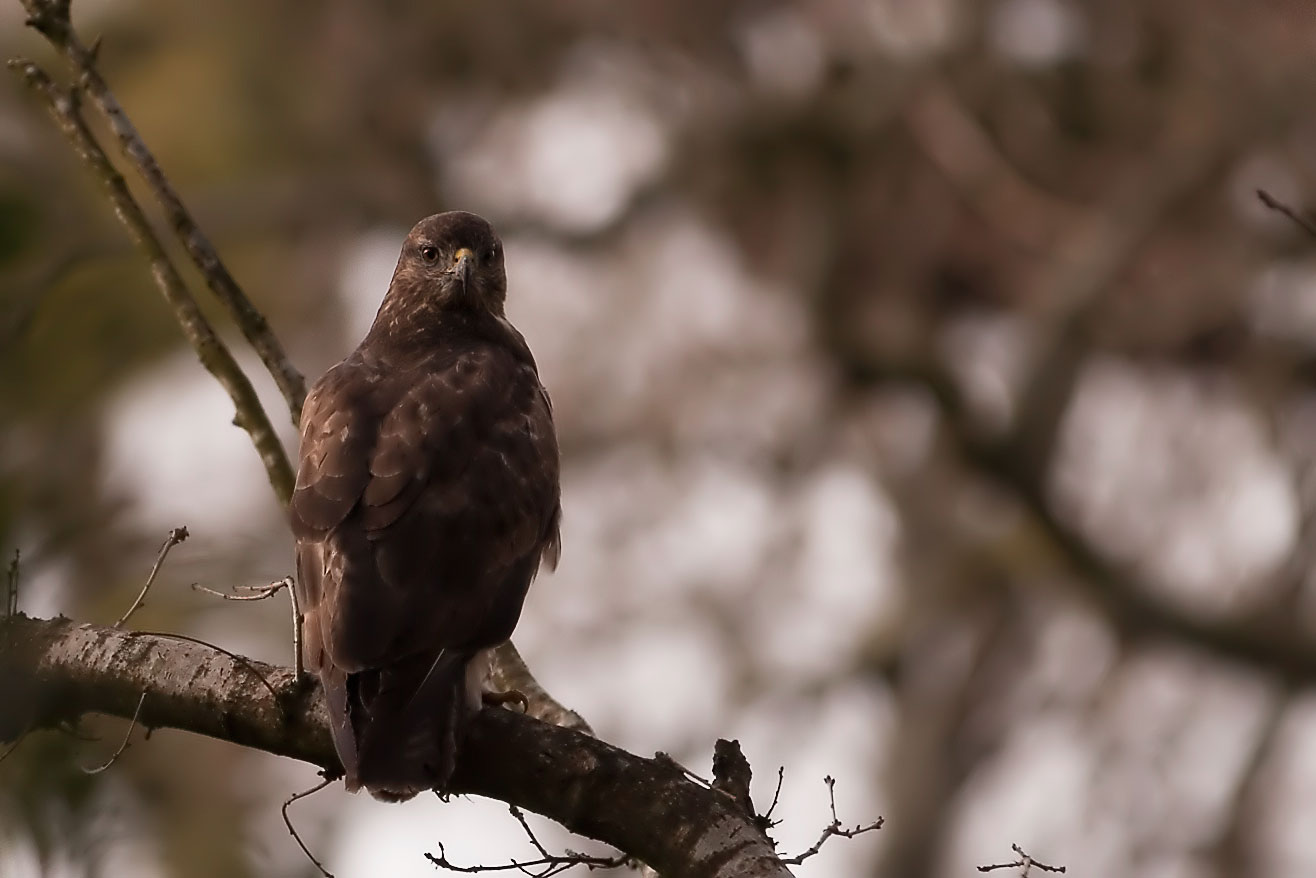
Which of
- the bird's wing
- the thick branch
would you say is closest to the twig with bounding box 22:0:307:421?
the bird's wing

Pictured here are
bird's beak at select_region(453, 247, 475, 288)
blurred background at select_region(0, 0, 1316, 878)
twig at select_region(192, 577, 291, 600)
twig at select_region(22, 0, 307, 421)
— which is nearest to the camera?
twig at select_region(192, 577, 291, 600)

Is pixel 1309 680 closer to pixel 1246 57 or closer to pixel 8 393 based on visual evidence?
pixel 1246 57

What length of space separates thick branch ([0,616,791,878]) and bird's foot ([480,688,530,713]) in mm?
620

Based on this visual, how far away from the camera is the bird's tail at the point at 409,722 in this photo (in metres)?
3.67

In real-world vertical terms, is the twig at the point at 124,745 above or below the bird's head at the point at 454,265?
below

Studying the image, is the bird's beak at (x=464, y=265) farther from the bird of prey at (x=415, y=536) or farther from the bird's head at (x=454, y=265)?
the bird of prey at (x=415, y=536)

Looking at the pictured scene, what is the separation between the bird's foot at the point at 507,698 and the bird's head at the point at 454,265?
5.08 ft

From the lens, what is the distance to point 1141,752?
12984mm

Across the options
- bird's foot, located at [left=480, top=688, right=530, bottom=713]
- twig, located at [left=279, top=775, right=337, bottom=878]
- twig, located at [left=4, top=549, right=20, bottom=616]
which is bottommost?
twig, located at [left=4, top=549, right=20, bottom=616]

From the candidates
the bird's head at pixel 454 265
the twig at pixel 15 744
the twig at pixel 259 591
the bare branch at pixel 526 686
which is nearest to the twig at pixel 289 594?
the twig at pixel 259 591

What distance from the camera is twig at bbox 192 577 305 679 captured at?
142 inches

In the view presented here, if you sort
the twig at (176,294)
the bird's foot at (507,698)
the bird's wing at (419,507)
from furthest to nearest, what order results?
the twig at (176,294)
the bird's foot at (507,698)
the bird's wing at (419,507)

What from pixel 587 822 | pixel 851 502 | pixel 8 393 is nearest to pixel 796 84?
pixel 851 502

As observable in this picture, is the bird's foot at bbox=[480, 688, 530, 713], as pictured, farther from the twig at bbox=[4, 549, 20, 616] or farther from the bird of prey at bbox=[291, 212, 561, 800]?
the twig at bbox=[4, 549, 20, 616]
